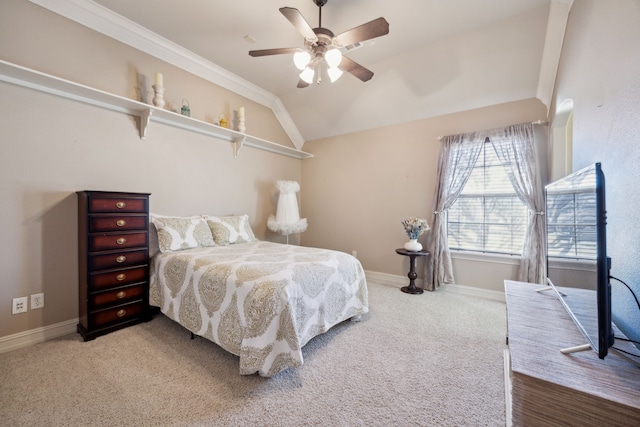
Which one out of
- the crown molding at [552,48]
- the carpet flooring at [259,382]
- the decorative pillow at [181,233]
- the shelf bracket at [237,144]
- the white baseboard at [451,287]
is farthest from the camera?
the shelf bracket at [237,144]

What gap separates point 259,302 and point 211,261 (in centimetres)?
75

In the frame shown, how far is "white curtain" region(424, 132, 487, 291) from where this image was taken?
3217 mm

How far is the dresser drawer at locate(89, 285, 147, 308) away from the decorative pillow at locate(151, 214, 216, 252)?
1.39 feet

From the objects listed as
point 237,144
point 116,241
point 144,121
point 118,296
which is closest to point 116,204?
point 116,241

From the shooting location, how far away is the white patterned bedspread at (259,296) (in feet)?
5.21

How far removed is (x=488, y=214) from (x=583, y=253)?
2.47m

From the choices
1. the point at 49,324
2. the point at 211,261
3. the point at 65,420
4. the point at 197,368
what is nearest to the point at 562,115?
the point at 211,261

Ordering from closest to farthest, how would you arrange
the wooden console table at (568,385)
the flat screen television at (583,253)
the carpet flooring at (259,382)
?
the wooden console table at (568,385) → the flat screen television at (583,253) → the carpet flooring at (259,382)

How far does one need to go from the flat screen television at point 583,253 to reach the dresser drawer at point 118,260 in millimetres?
3048

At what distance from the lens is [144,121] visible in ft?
8.63

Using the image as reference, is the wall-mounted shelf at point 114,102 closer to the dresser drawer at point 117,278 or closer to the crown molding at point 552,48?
the dresser drawer at point 117,278

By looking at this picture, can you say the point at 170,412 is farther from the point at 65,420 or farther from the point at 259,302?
the point at 259,302

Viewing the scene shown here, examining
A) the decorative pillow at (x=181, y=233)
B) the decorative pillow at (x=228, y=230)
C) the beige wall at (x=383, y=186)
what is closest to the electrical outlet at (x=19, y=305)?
the decorative pillow at (x=181, y=233)

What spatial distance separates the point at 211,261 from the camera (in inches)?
82.0
